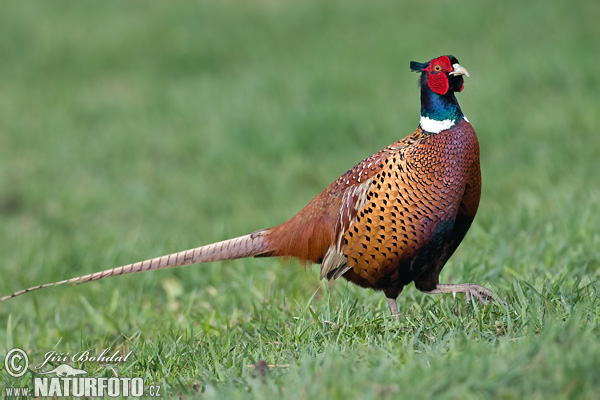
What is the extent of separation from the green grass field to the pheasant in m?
0.18

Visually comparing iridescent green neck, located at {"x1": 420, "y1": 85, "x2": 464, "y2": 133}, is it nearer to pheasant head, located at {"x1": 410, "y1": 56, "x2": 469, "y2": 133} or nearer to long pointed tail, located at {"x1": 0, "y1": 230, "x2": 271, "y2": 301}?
pheasant head, located at {"x1": 410, "y1": 56, "x2": 469, "y2": 133}

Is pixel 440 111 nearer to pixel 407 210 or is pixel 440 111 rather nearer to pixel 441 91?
pixel 441 91

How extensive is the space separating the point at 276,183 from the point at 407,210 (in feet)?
12.5

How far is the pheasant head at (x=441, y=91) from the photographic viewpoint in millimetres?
2850

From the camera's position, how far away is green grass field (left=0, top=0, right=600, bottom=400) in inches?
100.0

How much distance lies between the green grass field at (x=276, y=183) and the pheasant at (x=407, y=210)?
0.18 meters

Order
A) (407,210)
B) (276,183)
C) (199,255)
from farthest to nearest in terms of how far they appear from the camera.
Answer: (276,183)
(199,255)
(407,210)

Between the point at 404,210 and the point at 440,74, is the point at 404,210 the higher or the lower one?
the lower one

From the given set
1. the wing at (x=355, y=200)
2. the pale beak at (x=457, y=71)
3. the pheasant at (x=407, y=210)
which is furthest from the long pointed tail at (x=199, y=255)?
the pale beak at (x=457, y=71)

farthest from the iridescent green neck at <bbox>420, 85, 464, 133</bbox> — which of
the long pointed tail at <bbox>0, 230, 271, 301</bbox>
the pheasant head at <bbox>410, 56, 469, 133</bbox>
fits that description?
the long pointed tail at <bbox>0, 230, 271, 301</bbox>

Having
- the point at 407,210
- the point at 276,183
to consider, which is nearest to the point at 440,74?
the point at 407,210

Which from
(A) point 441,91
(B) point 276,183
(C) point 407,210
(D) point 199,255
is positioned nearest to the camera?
(C) point 407,210

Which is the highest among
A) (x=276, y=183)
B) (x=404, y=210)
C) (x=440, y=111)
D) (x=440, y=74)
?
(x=440, y=74)

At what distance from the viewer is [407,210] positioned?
2.76m
